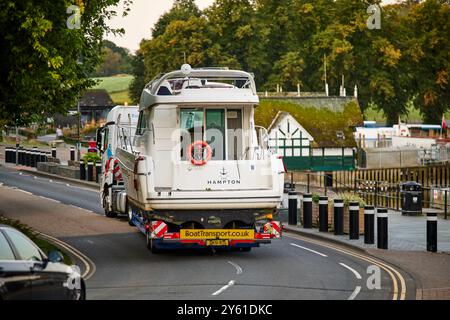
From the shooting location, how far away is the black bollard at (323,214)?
30.5 metres

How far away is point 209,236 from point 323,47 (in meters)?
72.7

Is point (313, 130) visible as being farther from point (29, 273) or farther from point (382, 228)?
point (29, 273)

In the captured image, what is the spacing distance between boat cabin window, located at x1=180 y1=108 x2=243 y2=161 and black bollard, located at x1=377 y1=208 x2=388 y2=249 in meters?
3.60

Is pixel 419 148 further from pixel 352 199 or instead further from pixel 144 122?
pixel 144 122

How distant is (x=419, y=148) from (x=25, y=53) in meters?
66.6

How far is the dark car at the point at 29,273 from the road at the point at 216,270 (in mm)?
4174

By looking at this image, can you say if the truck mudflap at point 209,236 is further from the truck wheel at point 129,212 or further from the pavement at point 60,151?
the pavement at point 60,151

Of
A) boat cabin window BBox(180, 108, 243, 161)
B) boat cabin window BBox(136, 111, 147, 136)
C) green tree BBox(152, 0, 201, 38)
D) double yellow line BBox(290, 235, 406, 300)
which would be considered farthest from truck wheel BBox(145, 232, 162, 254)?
green tree BBox(152, 0, 201, 38)

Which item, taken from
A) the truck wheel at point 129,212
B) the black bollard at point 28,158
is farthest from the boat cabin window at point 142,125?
the black bollard at point 28,158

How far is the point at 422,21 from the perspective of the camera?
103188 mm

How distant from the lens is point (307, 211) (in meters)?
31.7

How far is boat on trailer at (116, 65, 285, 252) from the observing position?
2400 centimetres

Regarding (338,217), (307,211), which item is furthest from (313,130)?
(338,217)
